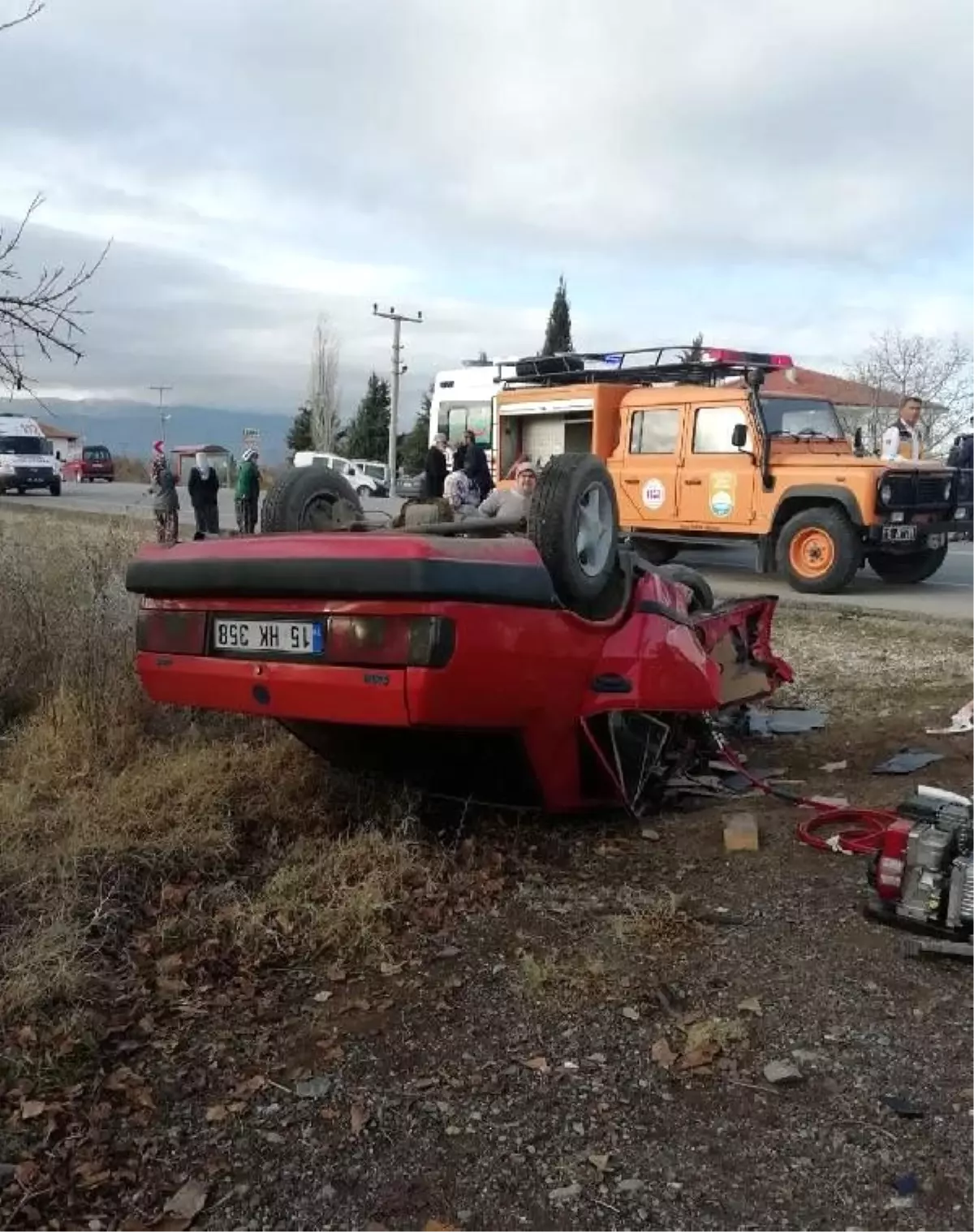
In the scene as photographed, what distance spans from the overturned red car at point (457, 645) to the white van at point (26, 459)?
98.9 ft

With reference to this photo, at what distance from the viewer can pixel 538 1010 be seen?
283 cm

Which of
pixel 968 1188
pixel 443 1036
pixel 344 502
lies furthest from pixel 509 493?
pixel 968 1188

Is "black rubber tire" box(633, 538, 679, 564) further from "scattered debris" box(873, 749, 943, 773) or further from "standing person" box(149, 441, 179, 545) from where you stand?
"scattered debris" box(873, 749, 943, 773)

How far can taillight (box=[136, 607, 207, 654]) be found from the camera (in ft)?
11.9

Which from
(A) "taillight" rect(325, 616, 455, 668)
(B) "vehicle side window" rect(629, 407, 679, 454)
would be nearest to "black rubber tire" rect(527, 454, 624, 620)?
(A) "taillight" rect(325, 616, 455, 668)

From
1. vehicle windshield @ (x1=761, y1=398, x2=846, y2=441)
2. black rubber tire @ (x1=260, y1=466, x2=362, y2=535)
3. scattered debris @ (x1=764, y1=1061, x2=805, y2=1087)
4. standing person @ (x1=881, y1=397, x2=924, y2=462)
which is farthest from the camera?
vehicle windshield @ (x1=761, y1=398, x2=846, y2=441)

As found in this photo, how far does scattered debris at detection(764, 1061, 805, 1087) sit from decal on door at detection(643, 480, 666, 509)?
10749 millimetres

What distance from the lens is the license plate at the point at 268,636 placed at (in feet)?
10.9

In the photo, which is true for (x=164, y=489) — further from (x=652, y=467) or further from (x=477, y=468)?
(x=652, y=467)

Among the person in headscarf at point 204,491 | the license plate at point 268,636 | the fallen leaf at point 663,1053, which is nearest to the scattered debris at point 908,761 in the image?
the fallen leaf at point 663,1053

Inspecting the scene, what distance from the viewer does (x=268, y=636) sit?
344cm

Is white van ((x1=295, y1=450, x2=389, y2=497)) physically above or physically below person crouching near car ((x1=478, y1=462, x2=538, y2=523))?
above

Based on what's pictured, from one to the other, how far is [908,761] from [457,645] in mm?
2785

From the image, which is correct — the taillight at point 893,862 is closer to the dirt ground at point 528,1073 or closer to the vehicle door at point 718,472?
the dirt ground at point 528,1073
